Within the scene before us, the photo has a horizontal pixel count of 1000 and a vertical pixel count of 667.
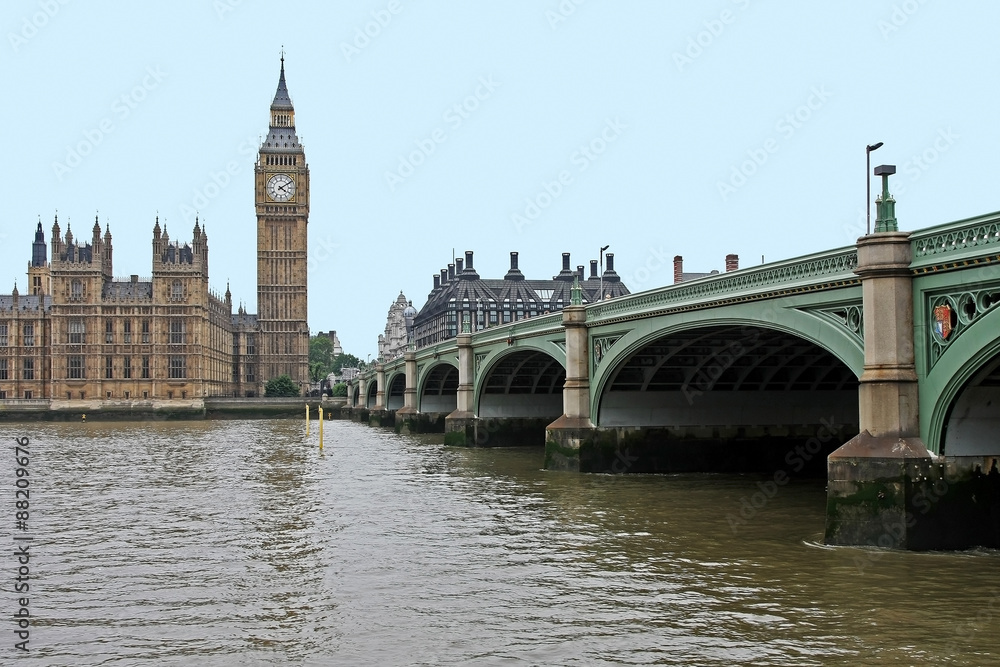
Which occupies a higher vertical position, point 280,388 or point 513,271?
point 513,271

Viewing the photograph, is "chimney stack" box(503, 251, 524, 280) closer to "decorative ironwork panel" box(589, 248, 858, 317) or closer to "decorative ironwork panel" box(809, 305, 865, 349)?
"decorative ironwork panel" box(589, 248, 858, 317)

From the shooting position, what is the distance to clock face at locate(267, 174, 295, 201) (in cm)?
14588


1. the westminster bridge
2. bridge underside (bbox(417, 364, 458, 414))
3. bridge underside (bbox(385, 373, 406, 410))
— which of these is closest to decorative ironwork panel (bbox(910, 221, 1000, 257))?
the westminster bridge

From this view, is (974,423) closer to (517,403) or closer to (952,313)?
(952,313)

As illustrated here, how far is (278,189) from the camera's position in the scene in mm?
146125

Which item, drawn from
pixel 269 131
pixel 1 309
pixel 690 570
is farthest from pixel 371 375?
pixel 690 570

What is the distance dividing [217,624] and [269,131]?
144 metres

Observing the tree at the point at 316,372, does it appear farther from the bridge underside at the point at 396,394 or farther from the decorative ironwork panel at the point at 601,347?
the decorative ironwork panel at the point at 601,347

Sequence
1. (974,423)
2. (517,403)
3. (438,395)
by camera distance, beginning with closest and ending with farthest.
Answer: (974,423), (517,403), (438,395)

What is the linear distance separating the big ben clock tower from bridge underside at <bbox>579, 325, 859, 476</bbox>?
11560 cm

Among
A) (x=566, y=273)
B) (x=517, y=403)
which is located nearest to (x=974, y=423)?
(x=517, y=403)

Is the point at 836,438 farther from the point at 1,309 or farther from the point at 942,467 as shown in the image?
the point at 1,309

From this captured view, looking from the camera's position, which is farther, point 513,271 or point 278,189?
point 278,189

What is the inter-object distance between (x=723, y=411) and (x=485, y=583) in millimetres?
19148
